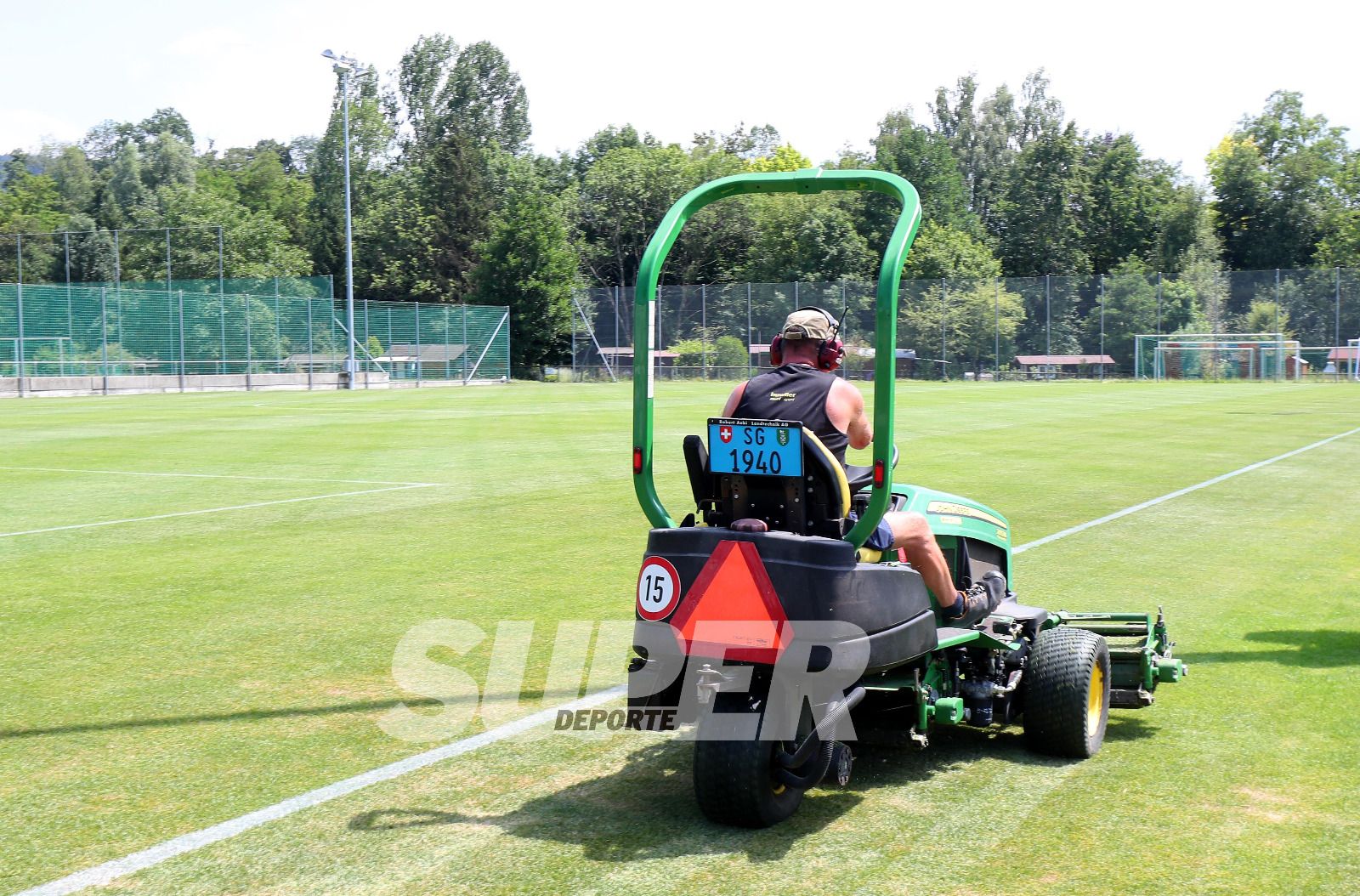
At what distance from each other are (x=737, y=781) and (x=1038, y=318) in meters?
62.5

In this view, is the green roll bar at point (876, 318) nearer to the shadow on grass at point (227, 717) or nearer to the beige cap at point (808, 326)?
the beige cap at point (808, 326)

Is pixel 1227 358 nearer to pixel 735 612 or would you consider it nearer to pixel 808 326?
pixel 808 326

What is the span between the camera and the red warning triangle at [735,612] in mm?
4477

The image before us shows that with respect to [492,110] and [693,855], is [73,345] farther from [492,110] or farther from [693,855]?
[492,110]

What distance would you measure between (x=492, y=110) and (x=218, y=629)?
9643 centimetres

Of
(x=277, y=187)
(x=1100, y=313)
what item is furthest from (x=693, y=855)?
(x=277, y=187)

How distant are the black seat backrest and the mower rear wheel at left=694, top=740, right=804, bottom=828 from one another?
2.51 ft

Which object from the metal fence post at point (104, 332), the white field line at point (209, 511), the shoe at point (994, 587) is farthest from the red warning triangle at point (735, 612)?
the metal fence post at point (104, 332)

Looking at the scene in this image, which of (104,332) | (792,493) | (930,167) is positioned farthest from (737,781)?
(930,167)

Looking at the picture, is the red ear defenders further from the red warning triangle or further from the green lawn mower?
the red warning triangle

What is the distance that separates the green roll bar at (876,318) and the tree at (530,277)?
6541cm

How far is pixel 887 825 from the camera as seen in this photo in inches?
181

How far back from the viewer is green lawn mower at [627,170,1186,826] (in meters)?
4.44

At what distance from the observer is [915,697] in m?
5.01
